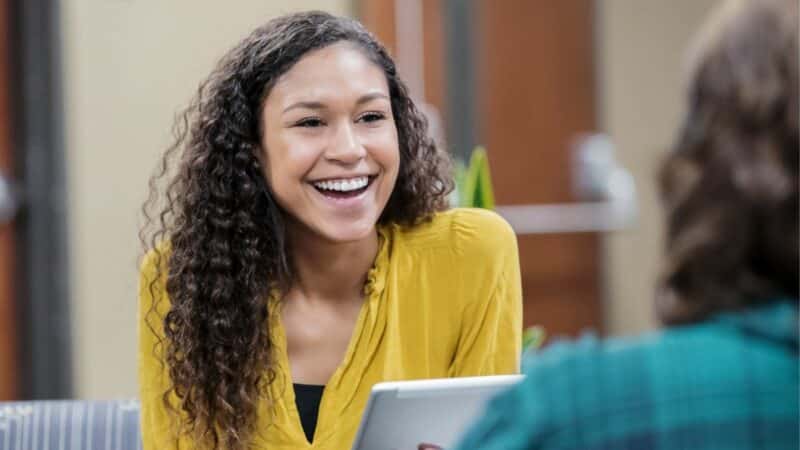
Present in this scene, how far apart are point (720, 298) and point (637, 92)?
3550mm

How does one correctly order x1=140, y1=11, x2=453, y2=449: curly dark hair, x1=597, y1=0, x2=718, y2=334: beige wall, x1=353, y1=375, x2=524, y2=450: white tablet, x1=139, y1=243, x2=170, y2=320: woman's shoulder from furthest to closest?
x1=597, y1=0, x2=718, y2=334: beige wall, x1=139, y1=243, x2=170, y2=320: woman's shoulder, x1=140, y1=11, x2=453, y2=449: curly dark hair, x1=353, y1=375, x2=524, y2=450: white tablet

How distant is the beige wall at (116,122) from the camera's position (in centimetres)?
353

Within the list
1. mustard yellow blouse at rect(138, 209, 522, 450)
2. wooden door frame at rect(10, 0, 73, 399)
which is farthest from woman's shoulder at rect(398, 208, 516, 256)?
wooden door frame at rect(10, 0, 73, 399)

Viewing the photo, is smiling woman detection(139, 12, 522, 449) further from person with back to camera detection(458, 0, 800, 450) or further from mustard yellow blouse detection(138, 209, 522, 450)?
person with back to camera detection(458, 0, 800, 450)

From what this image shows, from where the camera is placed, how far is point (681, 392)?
38.5 inches

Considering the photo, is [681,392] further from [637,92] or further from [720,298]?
[637,92]

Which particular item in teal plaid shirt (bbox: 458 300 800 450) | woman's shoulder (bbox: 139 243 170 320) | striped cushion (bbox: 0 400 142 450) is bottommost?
striped cushion (bbox: 0 400 142 450)

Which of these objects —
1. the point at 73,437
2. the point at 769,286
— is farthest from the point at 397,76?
the point at 769,286

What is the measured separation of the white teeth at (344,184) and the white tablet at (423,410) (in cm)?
63

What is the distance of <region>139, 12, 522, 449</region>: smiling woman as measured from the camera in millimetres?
1966

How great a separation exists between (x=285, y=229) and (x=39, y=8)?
1688mm

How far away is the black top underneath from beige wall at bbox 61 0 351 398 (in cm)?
160

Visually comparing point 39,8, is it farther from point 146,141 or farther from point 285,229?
point 285,229

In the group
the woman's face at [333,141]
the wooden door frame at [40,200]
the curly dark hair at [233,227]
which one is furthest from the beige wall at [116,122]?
the woman's face at [333,141]
